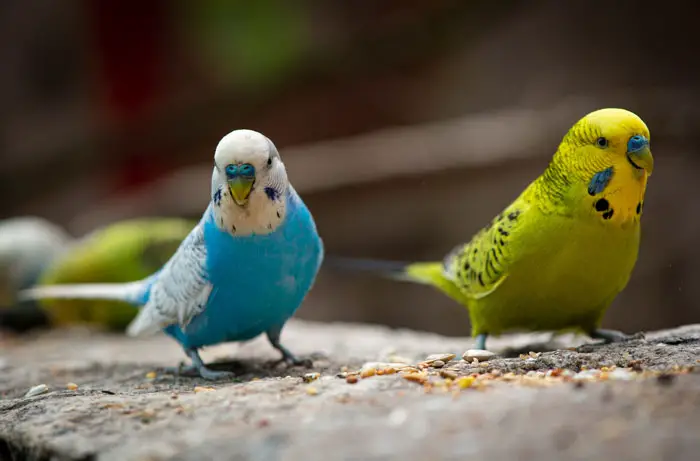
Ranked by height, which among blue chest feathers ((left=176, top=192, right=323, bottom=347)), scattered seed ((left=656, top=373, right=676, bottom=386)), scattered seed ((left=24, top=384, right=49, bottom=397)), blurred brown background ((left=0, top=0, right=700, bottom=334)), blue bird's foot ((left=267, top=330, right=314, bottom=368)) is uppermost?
blurred brown background ((left=0, top=0, right=700, bottom=334))

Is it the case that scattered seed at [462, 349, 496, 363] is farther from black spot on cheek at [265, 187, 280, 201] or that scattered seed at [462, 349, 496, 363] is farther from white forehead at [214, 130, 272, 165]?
white forehead at [214, 130, 272, 165]

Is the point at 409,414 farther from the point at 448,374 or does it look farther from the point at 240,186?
the point at 240,186

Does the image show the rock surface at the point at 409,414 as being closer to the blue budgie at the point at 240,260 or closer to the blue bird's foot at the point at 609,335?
the blue bird's foot at the point at 609,335

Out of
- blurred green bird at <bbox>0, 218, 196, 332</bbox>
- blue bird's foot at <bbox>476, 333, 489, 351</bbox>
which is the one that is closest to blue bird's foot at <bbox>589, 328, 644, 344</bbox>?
blue bird's foot at <bbox>476, 333, 489, 351</bbox>

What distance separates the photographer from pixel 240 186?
2744 millimetres

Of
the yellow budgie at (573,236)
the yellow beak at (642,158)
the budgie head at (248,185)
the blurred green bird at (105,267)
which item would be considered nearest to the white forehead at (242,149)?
the budgie head at (248,185)

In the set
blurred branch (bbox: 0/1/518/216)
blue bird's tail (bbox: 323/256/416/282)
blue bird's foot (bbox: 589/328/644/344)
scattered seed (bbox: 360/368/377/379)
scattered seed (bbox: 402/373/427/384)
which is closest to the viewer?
scattered seed (bbox: 402/373/427/384)

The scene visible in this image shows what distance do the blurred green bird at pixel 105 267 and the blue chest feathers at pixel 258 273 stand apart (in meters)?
2.23

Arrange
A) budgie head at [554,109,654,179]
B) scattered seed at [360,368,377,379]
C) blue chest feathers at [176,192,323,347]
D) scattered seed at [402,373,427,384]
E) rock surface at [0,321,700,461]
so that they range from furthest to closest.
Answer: blue chest feathers at [176,192,323,347] < budgie head at [554,109,654,179] < scattered seed at [360,368,377,379] < scattered seed at [402,373,427,384] < rock surface at [0,321,700,461]

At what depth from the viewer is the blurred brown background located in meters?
6.21

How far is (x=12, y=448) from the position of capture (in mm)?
2322

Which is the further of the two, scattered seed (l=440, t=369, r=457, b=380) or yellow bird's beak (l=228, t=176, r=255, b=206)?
yellow bird's beak (l=228, t=176, r=255, b=206)

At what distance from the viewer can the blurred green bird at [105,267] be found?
547 cm

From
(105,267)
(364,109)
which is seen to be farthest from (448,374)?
(364,109)
